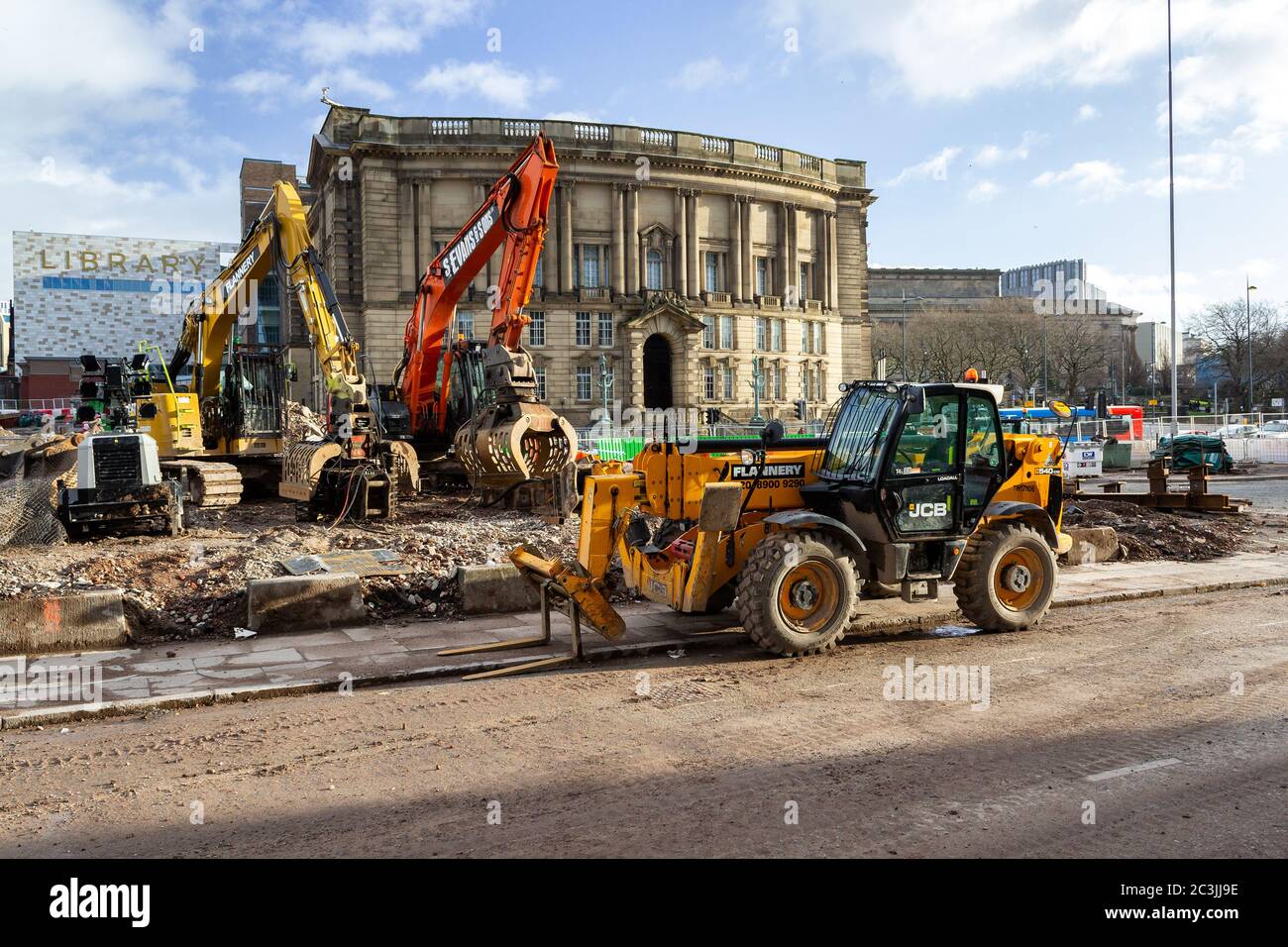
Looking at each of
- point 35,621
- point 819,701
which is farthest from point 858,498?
point 35,621

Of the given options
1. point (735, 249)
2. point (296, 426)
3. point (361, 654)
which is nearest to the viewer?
point (361, 654)

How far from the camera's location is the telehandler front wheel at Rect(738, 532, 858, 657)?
915 centimetres

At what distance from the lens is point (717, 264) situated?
69812mm

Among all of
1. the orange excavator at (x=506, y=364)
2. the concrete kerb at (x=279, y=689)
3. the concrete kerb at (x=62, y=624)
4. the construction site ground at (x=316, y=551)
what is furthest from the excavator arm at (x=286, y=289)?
the concrete kerb at (x=279, y=689)

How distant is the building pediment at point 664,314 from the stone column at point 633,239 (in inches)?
51.5

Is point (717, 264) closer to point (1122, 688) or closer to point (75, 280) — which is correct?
point (1122, 688)

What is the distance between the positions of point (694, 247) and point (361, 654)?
60.4 metres

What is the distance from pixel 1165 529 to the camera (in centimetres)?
1709

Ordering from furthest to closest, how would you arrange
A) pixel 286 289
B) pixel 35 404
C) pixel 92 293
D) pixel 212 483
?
pixel 92 293 < pixel 35 404 < pixel 286 289 < pixel 212 483

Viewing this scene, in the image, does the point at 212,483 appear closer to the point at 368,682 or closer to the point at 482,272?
the point at 368,682

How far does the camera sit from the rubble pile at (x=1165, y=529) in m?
16.0

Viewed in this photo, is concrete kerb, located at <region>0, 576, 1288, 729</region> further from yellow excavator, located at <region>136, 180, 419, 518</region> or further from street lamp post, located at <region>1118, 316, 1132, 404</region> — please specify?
street lamp post, located at <region>1118, 316, 1132, 404</region>

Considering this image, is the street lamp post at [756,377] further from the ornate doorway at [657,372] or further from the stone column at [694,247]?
the stone column at [694,247]

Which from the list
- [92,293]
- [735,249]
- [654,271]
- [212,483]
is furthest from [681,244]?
[92,293]
